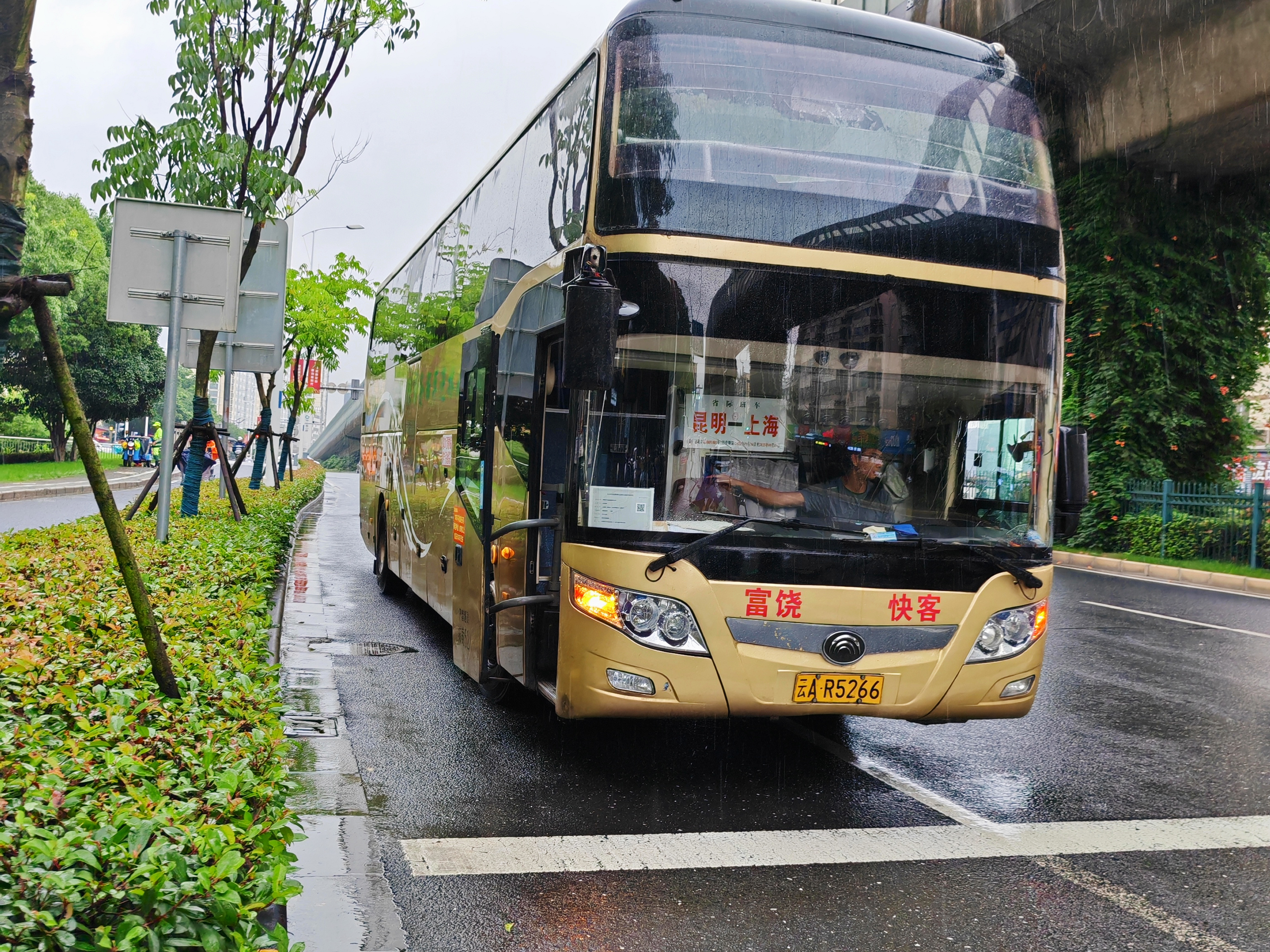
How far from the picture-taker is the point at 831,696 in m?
4.95

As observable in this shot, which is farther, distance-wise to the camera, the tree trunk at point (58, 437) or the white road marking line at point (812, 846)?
the tree trunk at point (58, 437)

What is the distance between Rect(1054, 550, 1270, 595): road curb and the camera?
1547 cm

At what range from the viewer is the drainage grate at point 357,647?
8750 millimetres

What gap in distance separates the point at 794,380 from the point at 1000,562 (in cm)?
126

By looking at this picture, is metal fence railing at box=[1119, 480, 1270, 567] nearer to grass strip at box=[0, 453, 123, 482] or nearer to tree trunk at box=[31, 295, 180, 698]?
tree trunk at box=[31, 295, 180, 698]

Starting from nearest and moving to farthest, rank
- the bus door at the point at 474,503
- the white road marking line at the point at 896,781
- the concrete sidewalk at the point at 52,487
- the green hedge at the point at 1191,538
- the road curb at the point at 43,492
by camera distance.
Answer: the white road marking line at the point at 896,781
the bus door at the point at 474,503
the green hedge at the point at 1191,538
the road curb at the point at 43,492
the concrete sidewalk at the point at 52,487

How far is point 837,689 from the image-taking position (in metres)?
4.95

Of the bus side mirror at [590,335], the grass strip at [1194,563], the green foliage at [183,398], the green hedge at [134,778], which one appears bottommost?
the grass strip at [1194,563]

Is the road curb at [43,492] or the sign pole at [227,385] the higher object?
the sign pole at [227,385]

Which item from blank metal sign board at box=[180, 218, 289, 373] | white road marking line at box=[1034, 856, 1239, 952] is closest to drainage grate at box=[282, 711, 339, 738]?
white road marking line at box=[1034, 856, 1239, 952]

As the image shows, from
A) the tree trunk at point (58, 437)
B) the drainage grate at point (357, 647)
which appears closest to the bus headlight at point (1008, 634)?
the drainage grate at point (357, 647)

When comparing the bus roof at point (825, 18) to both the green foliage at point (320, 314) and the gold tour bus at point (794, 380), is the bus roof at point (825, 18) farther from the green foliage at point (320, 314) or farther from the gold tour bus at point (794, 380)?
the green foliage at point (320, 314)

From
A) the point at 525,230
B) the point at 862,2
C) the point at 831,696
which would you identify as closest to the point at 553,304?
the point at 525,230

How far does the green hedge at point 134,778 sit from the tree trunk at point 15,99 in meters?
1.24
